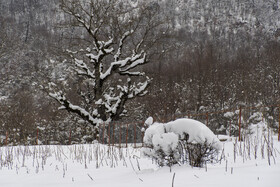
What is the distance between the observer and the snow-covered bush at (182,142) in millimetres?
3840

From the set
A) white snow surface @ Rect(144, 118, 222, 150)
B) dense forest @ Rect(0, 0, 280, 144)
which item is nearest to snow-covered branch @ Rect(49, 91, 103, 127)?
dense forest @ Rect(0, 0, 280, 144)

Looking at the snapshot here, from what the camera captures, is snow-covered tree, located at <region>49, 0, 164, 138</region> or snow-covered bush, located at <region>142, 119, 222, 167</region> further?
snow-covered tree, located at <region>49, 0, 164, 138</region>

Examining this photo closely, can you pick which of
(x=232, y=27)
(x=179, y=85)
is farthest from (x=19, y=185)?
(x=232, y=27)

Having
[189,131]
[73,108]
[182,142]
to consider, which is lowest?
[182,142]

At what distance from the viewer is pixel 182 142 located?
408 cm

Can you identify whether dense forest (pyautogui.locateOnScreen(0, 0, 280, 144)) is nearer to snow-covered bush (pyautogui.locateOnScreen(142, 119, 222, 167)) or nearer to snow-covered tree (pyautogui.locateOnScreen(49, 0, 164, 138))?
snow-covered tree (pyautogui.locateOnScreen(49, 0, 164, 138))

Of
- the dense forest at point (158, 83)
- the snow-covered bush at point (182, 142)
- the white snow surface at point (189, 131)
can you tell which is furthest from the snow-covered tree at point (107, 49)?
the snow-covered bush at point (182, 142)

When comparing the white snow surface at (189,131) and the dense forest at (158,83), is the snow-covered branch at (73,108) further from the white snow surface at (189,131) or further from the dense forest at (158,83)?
the white snow surface at (189,131)

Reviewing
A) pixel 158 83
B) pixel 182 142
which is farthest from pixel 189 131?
pixel 158 83

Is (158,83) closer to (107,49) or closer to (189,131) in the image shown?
(107,49)

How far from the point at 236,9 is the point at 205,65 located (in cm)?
8017

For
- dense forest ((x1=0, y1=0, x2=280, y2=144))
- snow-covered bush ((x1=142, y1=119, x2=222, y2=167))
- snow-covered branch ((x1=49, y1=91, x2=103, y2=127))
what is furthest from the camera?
dense forest ((x1=0, y1=0, x2=280, y2=144))

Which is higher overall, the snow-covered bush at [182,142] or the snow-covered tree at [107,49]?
the snow-covered tree at [107,49]

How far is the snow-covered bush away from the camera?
384cm
